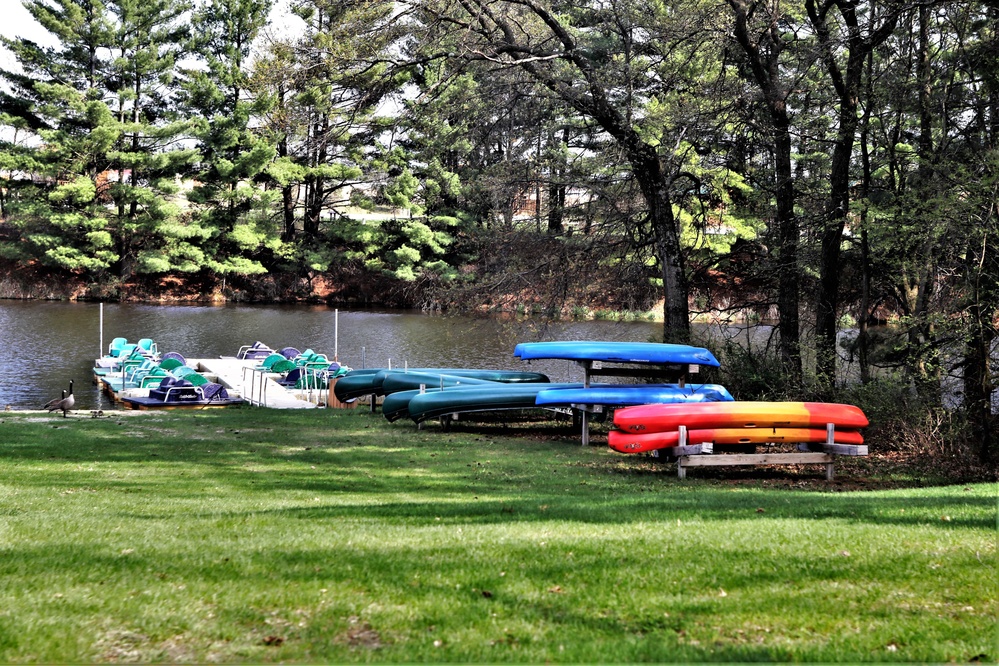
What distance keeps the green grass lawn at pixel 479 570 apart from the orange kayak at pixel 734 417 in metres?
1.22

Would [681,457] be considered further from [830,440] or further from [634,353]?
[634,353]

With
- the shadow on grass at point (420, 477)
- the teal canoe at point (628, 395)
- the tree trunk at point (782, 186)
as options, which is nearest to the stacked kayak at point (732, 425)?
the shadow on grass at point (420, 477)

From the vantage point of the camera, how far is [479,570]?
17.9 feet

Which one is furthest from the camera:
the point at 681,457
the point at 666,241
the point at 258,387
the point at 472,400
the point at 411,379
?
the point at 258,387

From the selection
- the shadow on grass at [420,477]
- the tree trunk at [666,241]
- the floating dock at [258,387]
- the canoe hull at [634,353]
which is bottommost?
the shadow on grass at [420,477]

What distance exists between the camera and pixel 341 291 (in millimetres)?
53125

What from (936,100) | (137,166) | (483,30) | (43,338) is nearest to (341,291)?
(137,166)

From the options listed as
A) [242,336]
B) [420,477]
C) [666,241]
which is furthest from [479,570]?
[242,336]

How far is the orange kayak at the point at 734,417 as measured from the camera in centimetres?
1113

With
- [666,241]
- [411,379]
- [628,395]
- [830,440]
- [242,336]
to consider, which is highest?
[666,241]

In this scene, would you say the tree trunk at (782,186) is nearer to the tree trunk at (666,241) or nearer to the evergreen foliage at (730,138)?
the evergreen foliage at (730,138)

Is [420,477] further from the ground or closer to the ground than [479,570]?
closer to the ground

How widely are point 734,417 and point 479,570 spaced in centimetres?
639

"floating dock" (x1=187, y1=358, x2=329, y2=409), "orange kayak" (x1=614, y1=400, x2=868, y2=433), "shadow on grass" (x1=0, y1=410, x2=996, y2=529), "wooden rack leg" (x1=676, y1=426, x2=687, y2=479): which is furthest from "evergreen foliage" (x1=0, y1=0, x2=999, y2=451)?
"floating dock" (x1=187, y1=358, x2=329, y2=409)
